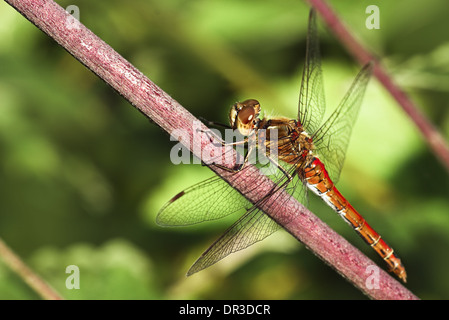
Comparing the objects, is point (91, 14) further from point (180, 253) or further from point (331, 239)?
point (331, 239)

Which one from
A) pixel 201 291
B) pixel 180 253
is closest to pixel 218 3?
pixel 180 253

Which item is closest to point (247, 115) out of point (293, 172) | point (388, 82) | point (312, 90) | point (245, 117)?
point (245, 117)

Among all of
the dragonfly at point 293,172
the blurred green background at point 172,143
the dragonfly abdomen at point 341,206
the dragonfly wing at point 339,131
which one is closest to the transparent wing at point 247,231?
the dragonfly at point 293,172

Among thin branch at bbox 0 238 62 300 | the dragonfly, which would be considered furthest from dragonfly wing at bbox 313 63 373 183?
thin branch at bbox 0 238 62 300

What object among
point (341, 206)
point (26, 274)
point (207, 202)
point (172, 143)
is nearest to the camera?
point (26, 274)

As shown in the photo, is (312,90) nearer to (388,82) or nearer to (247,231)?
(388,82)

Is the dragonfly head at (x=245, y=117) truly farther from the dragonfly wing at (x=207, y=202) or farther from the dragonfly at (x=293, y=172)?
the dragonfly wing at (x=207, y=202)
